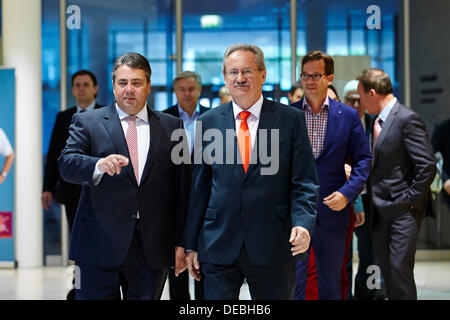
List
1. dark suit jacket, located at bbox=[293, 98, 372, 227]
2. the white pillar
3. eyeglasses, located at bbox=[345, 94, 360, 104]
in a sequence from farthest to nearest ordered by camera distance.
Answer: the white pillar, eyeglasses, located at bbox=[345, 94, 360, 104], dark suit jacket, located at bbox=[293, 98, 372, 227]

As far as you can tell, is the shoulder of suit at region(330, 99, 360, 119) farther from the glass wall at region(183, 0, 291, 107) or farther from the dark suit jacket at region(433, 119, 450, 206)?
the glass wall at region(183, 0, 291, 107)

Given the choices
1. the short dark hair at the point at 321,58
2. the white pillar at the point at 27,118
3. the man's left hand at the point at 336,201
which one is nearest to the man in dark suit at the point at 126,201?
the man's left hand at the point at 336,201

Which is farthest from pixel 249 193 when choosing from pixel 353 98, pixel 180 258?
pixel 353 98

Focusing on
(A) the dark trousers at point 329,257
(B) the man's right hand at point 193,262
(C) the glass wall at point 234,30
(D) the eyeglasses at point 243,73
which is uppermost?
(C) the glass wall at point 234,30

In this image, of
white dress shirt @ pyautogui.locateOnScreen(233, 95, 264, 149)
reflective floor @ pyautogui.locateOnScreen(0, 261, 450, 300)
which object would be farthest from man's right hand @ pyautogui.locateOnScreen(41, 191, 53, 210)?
white dress shirt @ pyautogui.locateOnScreen(233, 95, 264, 149)

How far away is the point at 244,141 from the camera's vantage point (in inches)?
132

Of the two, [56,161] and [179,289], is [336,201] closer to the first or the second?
[179,289]

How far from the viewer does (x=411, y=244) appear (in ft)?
16.0

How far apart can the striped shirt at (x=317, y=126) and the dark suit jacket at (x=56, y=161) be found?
174cm

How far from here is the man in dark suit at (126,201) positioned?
3.38 metres

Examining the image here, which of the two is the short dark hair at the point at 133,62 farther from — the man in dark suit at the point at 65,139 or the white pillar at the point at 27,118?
the white pillar at the point at 27,118

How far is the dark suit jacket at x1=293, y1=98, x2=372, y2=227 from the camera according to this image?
4668 millimetres

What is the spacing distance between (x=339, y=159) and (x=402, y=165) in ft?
1.62

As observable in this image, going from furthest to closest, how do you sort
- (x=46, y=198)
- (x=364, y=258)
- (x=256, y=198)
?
(x=364, y=258), (x=46, y=198), (x=256, y=198)
